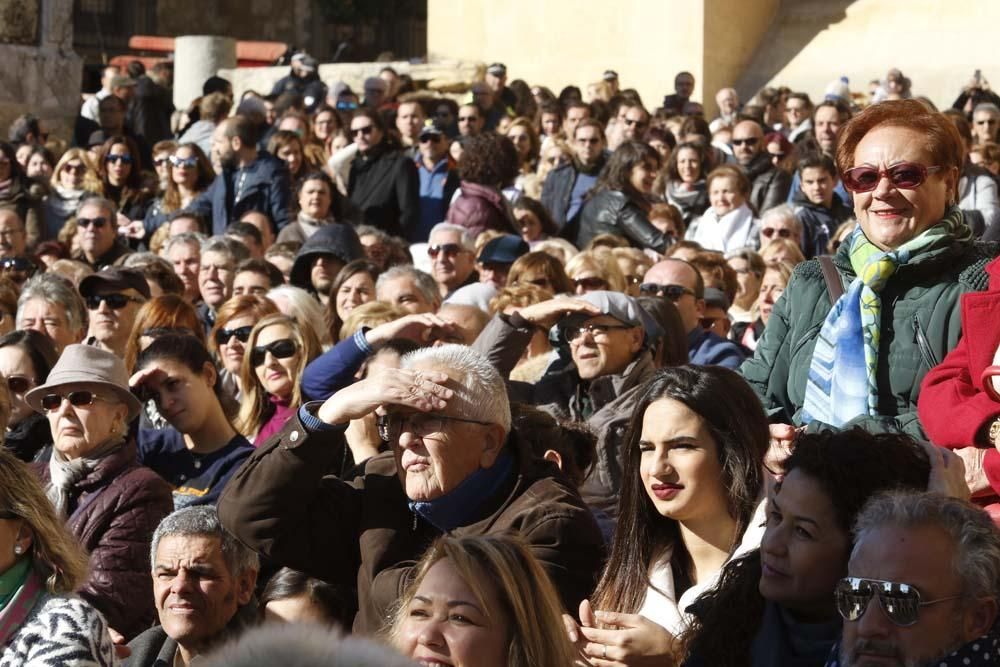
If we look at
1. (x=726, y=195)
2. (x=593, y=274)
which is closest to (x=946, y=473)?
(x=593, y=274)

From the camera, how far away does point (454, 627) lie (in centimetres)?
362

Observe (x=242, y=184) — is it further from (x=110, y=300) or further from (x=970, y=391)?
(x=970, y=391)

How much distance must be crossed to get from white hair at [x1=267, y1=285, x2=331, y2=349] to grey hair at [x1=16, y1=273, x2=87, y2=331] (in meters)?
1.01

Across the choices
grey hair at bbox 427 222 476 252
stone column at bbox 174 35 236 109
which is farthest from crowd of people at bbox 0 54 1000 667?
stone column at bbox 174 35 236 109

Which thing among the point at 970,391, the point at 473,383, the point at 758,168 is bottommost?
the point at 473,383

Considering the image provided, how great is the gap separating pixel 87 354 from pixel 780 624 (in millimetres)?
3467

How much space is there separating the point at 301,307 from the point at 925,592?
5.00 m

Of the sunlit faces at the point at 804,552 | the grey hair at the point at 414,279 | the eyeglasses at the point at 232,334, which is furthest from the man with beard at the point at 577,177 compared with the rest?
the sunlit faces at the point at 804,552

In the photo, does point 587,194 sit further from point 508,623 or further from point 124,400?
point 508,623

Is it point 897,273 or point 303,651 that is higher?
point 897,273

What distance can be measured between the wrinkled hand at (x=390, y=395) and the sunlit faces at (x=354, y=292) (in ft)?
12.4

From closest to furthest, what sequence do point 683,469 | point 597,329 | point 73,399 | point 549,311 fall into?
point 683,469 → point 549,311 → point 73,399 → point 597,329

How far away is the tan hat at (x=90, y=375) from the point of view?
6.23 m

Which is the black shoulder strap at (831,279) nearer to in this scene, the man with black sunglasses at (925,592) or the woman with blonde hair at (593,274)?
the man with black sunglasses at (925,592)
